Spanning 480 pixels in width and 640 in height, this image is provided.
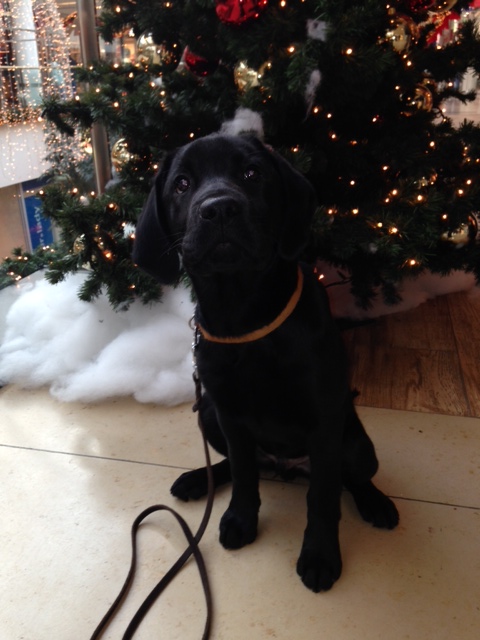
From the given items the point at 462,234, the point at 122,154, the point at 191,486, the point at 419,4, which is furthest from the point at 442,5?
the point at 191,486

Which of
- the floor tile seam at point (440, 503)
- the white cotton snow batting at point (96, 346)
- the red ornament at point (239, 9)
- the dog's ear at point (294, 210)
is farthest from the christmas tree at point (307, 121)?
the floor tile seam at point (440, 503)

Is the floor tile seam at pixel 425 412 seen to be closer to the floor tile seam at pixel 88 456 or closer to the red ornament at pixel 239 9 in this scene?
the floor tile seam at pixel 88 456

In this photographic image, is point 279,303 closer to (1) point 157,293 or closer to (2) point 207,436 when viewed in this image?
(2) point 207,436

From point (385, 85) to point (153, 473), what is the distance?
4.24 ft

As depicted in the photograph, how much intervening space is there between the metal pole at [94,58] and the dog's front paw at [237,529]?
1.42 meters

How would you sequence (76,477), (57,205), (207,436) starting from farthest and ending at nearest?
(57,205)
(76,477)
(207,436)

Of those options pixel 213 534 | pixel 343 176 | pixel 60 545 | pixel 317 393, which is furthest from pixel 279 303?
pixel 343 176

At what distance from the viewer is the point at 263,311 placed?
1.00 m

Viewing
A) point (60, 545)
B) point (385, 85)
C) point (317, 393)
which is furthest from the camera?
point (385, 85)

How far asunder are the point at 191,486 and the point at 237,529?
0.18m

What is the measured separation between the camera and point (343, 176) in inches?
72.8

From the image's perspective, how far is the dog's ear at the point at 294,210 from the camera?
3.23 ft

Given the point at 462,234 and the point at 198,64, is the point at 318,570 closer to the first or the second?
the point at 462,234

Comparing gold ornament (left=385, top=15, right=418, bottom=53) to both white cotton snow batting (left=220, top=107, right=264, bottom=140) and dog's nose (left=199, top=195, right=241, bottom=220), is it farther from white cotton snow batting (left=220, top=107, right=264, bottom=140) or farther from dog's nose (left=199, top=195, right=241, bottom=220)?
dog's nose (left=199, top=195, right=241, bottom=220)
